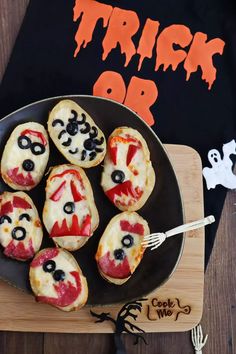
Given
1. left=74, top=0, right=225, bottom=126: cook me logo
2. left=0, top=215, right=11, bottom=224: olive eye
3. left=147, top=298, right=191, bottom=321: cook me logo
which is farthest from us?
left=74, top=0, right=225, bottom=126: cook me logo

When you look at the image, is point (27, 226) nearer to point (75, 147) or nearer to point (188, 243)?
point (75, 147)

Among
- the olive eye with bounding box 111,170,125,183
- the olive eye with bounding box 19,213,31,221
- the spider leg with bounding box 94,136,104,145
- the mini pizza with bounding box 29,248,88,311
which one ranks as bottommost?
the mini pizza with bounding box 29,248,88,311

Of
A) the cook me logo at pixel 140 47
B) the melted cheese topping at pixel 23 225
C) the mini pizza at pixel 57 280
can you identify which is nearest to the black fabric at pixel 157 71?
the cook me logo at pixel 140 47

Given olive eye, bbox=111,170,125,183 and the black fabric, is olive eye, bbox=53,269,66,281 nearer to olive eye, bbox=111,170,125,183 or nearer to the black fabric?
olive eye, bbox=111,170,125,183

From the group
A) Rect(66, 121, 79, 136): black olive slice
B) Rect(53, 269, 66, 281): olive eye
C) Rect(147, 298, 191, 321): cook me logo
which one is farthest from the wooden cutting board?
Rect(66, 121, 79, 136): black olive slice

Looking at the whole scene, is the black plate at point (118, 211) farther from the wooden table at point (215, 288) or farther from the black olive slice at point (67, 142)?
the wooden table at point (215, 288)

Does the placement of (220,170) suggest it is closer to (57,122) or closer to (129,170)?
(129,170)

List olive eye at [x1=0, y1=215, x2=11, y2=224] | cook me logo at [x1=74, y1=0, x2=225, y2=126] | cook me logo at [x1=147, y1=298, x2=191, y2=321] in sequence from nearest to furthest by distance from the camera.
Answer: olive eye at [x1=0, y1=215, x2=11, y2=224], cook me logo at [x1=147, y1=298, x2=191, y2=321], cook me logo at [x1=74, y1=0, x2=225, y2=126]
